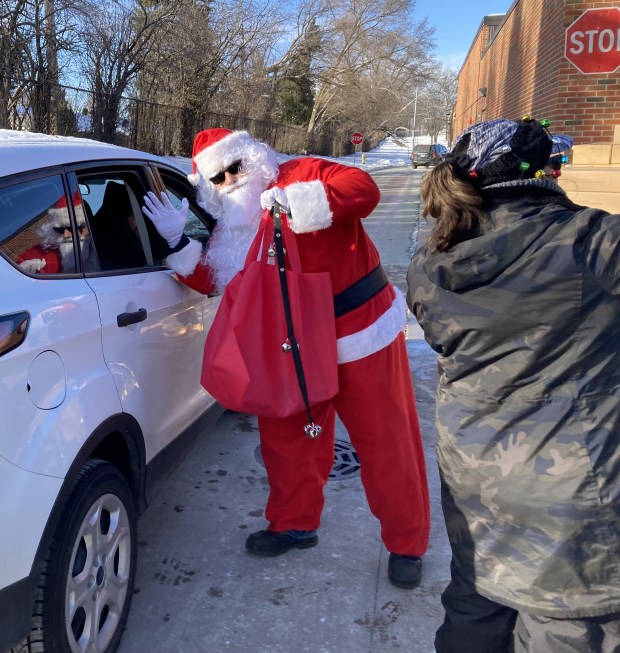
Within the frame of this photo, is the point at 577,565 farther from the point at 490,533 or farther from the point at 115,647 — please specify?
the point at 115,647

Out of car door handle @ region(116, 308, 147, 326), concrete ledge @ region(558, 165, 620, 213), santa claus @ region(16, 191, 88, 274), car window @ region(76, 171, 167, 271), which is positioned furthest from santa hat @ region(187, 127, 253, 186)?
concrete ledge @ region(558, 165, 620, 213)

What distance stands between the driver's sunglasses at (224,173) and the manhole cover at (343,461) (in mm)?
1480

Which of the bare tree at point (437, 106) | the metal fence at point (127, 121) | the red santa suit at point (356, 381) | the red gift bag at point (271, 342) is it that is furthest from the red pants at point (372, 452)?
the bare tree at point (437, 106)

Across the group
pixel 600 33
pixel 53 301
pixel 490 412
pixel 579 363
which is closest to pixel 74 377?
pixel 53 301

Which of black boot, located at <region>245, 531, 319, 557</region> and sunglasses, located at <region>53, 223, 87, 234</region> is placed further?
black boot, located at <region>245, 531, 319, 557</region>

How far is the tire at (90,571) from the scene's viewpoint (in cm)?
179

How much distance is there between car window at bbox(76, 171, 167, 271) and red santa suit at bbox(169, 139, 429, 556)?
0.28m

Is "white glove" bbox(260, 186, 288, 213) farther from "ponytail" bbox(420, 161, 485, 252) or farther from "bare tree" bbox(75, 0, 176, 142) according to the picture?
"bare tree" bbox(75, 0, 176, 142)

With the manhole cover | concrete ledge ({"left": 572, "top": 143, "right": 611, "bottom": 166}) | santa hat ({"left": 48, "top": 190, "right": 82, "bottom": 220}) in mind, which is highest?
concrete ledge ({"left": 572, "top": 143, "right": 611, "bottom": 166})

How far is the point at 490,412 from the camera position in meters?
1.59

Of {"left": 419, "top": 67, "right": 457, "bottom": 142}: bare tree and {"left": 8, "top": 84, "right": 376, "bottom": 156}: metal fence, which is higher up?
{"left": 419, "top": 67, "right": 457, "bottom": 142}: bare tree

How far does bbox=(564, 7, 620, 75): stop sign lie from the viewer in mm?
6914

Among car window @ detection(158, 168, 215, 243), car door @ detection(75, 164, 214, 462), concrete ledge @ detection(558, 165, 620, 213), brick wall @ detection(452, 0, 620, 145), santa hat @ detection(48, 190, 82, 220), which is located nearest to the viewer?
santa hat @ detection(48, 190, 82, 220)

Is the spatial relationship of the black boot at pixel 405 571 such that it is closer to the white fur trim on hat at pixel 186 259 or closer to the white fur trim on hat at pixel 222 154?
the white fur trim on hat at pixel 186 259
